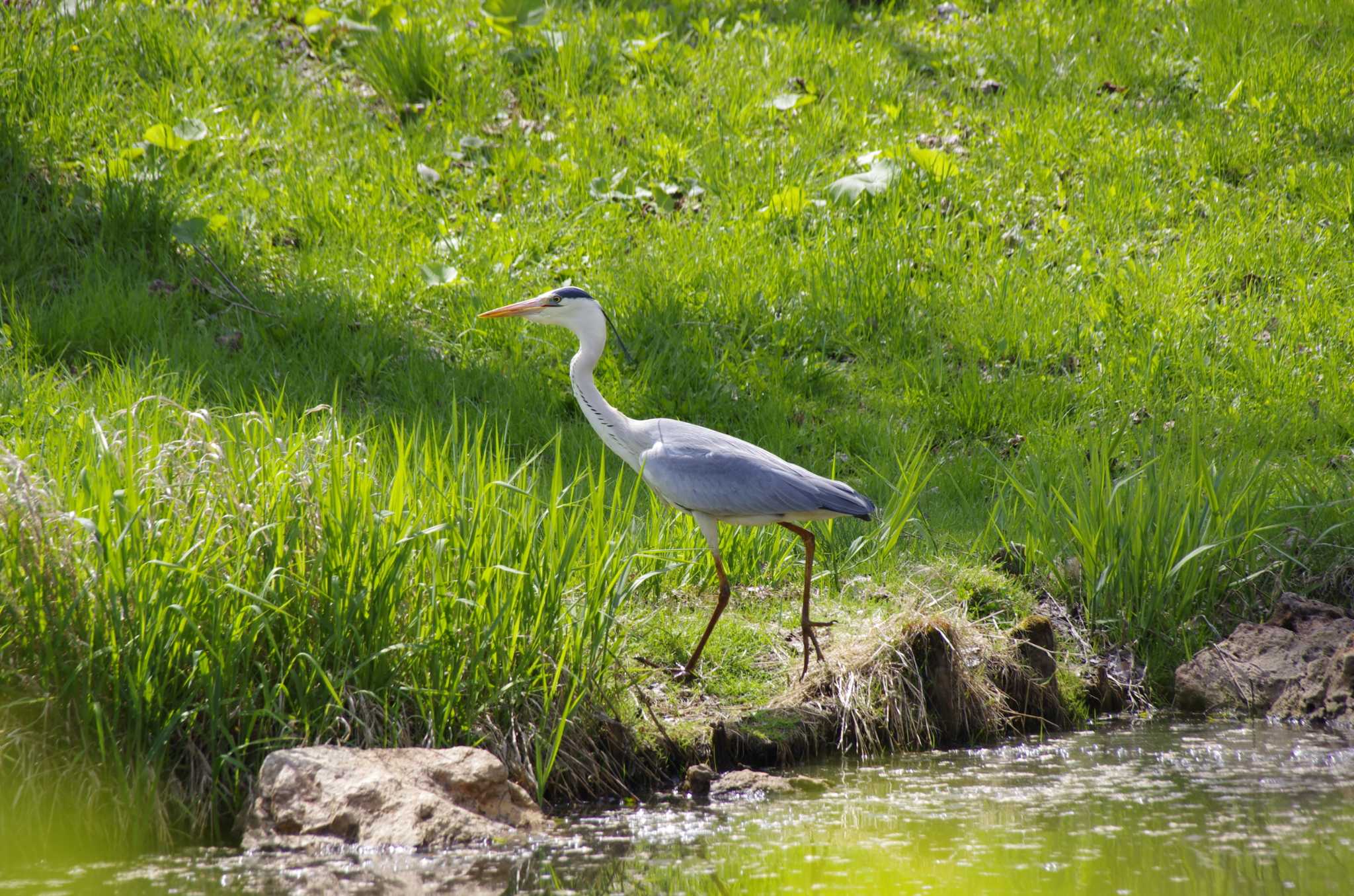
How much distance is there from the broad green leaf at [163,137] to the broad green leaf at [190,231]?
1.22m

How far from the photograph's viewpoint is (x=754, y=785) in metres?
4.61

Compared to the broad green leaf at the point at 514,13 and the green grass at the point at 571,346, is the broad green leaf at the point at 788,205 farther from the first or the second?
the broad green leaf at the point at 514,13

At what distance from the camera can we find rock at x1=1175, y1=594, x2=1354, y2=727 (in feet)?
17.4

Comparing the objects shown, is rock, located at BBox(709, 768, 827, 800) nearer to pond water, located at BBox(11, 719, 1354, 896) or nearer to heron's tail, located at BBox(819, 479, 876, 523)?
pond water, located at BBox(11, 719, 1354, 896)

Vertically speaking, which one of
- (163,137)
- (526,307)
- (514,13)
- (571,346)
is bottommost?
(571,346)

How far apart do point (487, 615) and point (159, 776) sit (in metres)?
1.14

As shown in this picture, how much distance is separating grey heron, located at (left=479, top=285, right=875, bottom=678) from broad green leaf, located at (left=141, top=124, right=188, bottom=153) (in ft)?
18.6

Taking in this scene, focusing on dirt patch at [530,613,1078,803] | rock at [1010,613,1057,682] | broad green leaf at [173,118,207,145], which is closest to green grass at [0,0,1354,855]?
broad green leaf at [173,118,207,145]

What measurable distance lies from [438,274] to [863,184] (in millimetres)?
3363

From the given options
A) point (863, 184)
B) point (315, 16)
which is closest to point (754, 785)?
point (863, 184)

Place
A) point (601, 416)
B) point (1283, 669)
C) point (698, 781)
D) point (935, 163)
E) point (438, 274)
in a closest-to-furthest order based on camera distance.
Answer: point (698, 781), point (1283, 669), point (601, 416), point (438, 274), point (935, 163)

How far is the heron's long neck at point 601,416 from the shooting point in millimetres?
5930

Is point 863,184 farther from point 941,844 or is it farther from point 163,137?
point 941,844

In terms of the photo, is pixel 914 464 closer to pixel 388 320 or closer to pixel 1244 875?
pixel 1244 875
